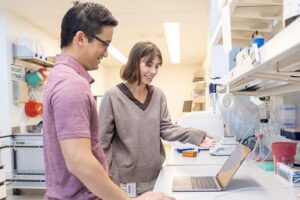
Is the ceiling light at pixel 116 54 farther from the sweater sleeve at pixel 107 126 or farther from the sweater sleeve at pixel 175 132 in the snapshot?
the sweater sleeve at pixel 107 126

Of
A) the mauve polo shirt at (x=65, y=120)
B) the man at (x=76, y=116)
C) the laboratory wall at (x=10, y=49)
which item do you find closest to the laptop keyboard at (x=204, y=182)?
the man at (x=76, y=116)

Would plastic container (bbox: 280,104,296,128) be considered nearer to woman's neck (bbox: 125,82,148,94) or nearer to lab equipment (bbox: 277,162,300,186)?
lab equipment (bbox: 277,162,300,186)

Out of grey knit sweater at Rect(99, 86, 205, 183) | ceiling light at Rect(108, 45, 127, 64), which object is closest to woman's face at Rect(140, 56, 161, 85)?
grey knit sweater at Rect(99, 86, 205, 183)

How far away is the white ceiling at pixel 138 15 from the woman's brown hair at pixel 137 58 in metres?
2.12

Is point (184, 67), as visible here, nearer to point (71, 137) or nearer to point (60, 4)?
point (60, 4)

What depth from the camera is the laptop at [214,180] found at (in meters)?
1.21

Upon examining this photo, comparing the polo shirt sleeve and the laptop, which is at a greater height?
the polo shirt sleeve

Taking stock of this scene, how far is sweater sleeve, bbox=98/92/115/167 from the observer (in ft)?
5.24

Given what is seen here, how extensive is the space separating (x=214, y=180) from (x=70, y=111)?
787 mm

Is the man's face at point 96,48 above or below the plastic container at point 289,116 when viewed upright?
above

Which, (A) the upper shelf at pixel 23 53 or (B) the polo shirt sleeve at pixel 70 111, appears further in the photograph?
(A) the upper shelf at pixel 23 53

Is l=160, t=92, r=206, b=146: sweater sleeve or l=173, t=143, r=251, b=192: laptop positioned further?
l=160, t=92, r=206, b=146: sweater sleeve

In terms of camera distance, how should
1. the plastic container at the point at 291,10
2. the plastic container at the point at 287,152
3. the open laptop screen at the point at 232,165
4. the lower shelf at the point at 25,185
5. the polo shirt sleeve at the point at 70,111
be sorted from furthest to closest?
the lower shelf at the point at 25,185, the plastic container at the point at 287,152, the open laptop screen at the point at 232,165, the polo shirt sleeve at the point at 70,111, the plastic container at the point at 291,10

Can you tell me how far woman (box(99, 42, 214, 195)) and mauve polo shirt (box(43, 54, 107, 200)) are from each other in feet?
1.89
